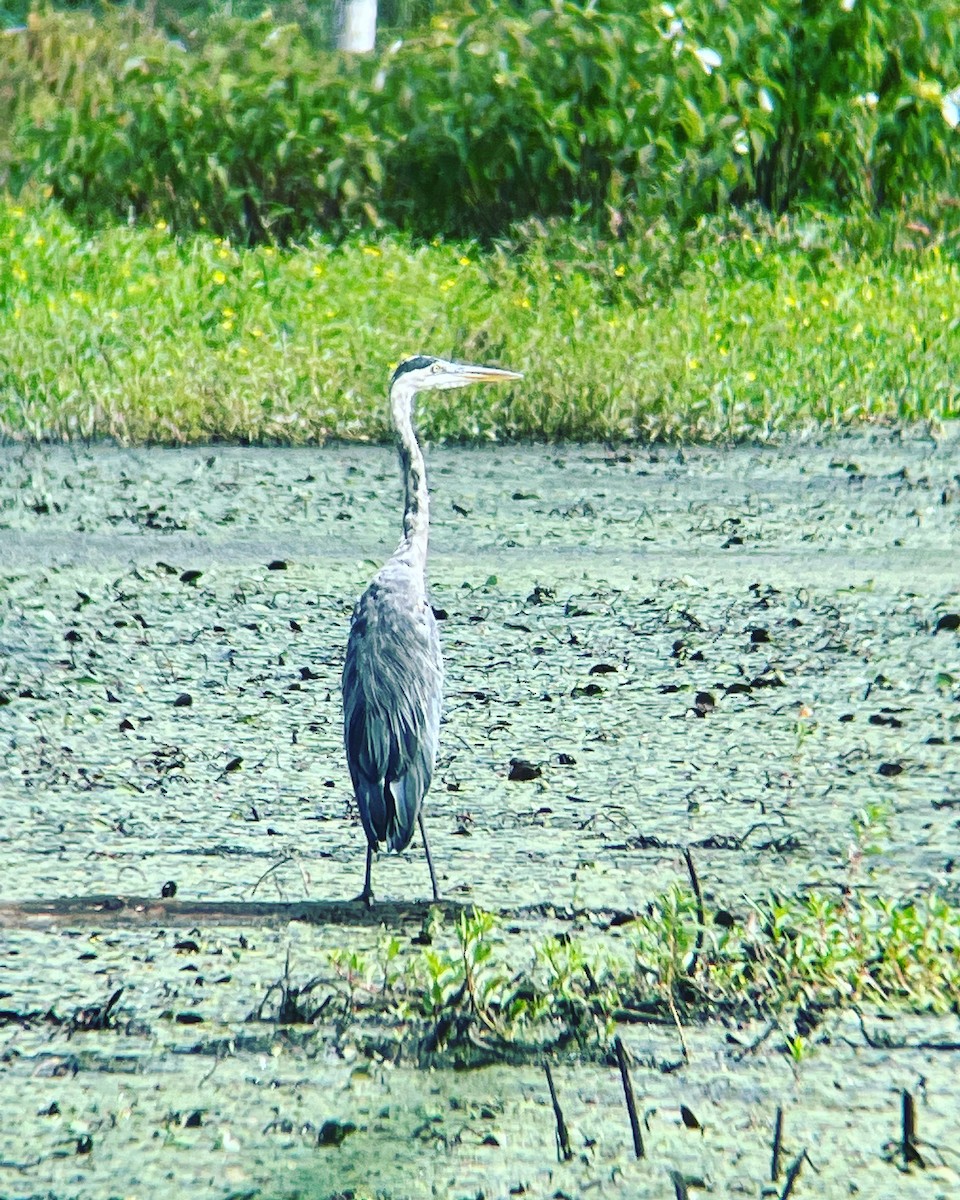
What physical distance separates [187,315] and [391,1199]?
30.8 ft

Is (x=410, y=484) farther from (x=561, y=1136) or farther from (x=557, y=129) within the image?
(x=557, y=129)

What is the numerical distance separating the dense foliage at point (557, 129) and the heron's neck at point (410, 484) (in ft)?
27.6

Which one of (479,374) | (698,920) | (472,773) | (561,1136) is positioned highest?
(479,374)

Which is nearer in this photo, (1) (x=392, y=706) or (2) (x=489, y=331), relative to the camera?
(1) (x=392, y=706)

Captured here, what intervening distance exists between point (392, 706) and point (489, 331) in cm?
677

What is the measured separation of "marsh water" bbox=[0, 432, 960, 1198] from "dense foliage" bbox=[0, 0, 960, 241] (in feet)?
15.3

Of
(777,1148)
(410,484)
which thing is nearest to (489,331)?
(410,484)

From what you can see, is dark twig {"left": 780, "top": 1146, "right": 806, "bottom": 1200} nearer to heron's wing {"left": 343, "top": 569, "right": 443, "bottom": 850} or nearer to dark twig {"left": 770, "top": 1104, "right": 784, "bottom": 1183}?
dark twig {"left": 770, "top": 1104, "right": 784, "bottom": 1183}

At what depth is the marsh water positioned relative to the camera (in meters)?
3.08

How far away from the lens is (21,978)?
3.70 m

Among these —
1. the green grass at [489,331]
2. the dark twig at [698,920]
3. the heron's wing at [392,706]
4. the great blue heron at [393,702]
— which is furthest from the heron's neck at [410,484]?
the green grass at [489,331]

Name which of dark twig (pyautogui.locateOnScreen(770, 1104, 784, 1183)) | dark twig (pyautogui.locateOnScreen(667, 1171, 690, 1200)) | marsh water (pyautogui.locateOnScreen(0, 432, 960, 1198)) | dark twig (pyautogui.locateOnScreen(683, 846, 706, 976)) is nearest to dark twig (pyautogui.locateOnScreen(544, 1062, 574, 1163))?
marsh water (pyautogui.locateOnScreen(0, 432, 960, 1198))

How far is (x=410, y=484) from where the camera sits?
506cm

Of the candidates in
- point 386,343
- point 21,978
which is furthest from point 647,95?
Result: point 21,978
